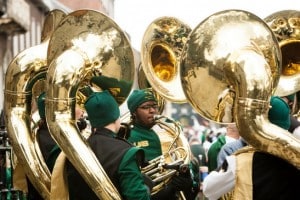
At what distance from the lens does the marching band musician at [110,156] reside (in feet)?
13.8

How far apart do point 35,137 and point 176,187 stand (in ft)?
3.50

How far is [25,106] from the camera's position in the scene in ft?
17.6

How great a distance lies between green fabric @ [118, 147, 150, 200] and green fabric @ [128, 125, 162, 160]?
2007 mm

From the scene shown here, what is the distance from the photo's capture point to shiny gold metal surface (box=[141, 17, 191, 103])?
6.75 meters

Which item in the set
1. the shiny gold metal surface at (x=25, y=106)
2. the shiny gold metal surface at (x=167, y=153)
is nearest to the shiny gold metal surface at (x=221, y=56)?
the shiny gold metal surface at (x=167, y=153)

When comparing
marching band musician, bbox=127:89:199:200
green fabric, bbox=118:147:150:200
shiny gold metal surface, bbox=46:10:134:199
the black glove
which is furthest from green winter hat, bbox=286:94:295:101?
green fabric, bbox=118:147:150:200

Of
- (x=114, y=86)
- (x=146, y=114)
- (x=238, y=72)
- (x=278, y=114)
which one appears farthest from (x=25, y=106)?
(x=278, y=114)

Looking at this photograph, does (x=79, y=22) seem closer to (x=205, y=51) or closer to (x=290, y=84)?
(x=205, y=51)

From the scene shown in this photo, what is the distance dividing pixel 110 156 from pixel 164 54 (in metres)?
2.80

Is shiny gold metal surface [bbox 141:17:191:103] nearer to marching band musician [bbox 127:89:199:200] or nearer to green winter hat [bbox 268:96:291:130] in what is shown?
marching band musician [bbox 127:89:199:200]

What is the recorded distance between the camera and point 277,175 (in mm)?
4129

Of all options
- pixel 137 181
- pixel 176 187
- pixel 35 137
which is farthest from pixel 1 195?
pixel 137 181

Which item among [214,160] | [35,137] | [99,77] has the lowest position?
[214,160]

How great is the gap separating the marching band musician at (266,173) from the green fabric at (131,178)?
1.70ft
